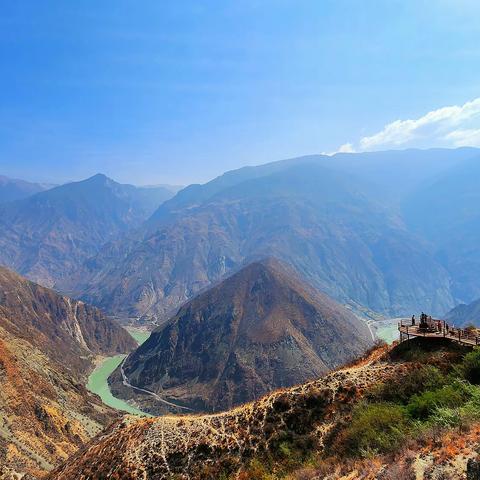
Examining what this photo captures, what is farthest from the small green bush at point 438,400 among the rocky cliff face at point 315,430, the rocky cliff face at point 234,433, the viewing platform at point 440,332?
the viewing platform at point 440,332

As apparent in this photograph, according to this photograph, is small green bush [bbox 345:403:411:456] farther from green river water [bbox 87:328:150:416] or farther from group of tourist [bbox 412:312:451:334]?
green river water [bbox 87:328:150:416]

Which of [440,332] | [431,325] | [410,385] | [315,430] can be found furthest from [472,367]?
[315,430]

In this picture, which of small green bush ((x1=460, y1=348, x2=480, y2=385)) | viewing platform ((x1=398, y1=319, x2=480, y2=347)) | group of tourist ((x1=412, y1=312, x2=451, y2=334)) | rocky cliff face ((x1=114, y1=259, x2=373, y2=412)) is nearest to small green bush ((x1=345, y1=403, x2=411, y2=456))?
small green bush ((x1=460, y1=348, x2=480, y2=385))

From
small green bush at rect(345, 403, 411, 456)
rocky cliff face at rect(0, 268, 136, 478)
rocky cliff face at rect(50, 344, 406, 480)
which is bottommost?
rocky cliff face at rect(0, 268, 136, 478)

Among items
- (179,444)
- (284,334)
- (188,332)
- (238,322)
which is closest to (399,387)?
(179,444)

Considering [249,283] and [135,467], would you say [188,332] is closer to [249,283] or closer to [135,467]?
[249,283]

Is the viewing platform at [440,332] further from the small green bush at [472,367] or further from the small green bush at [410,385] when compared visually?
the small green bush at [410,385]

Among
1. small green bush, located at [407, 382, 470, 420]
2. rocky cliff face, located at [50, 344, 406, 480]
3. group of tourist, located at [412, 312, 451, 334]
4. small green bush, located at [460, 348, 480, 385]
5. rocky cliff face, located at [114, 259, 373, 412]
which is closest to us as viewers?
small green bush, located at [407, 382, 470, 420]
